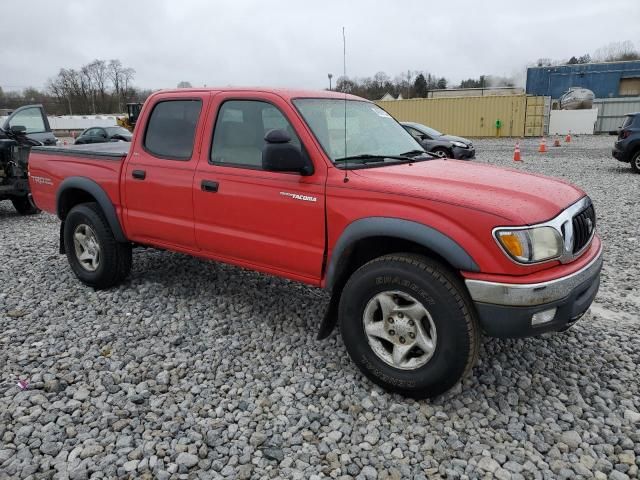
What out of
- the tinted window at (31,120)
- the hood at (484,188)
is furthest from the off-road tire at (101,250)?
the tinted window at (31,120)

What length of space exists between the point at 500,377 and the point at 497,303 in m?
0.92

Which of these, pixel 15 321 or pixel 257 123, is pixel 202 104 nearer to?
pixel 257 123

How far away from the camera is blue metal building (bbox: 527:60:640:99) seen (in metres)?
42.2

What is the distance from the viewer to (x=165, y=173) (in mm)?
4168

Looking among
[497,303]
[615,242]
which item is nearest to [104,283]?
[497,303]

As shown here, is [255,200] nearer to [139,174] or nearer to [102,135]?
[139,174]

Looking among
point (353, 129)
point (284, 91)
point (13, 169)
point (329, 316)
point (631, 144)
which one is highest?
point (284, 91)

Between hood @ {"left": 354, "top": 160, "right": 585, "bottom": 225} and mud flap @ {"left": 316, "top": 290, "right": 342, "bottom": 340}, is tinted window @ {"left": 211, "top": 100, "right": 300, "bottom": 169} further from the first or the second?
mud flap @ {"left": 316, "top": 290, "right": 342, "bottom": 340}

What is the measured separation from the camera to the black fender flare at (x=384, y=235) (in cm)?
275

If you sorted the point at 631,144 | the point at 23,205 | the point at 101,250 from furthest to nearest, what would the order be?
the point at 631,144
the point at 23,205
the point at 101,250

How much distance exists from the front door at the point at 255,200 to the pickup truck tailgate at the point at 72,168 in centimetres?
112

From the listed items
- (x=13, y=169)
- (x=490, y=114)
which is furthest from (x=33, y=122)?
(x=490, y=114)

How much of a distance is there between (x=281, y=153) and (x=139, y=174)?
5.80ft

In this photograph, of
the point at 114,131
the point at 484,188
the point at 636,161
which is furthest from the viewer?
the point at 114,131
